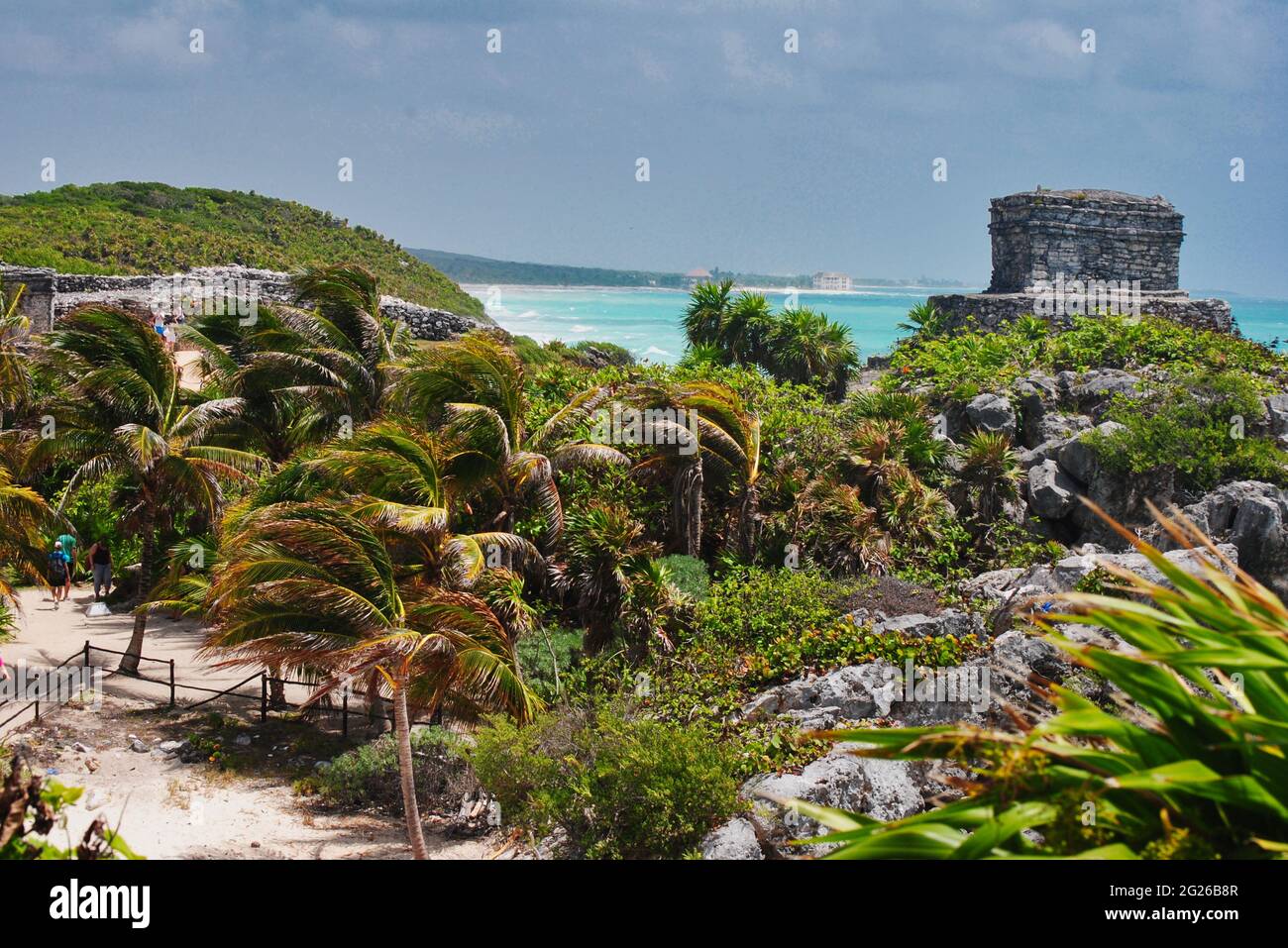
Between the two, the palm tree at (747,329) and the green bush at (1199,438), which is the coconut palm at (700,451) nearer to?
the green bush at (1199,438)

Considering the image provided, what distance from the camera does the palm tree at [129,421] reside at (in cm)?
1335

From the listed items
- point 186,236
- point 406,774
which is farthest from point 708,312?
point 186,236

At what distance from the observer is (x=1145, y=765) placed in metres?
2.43

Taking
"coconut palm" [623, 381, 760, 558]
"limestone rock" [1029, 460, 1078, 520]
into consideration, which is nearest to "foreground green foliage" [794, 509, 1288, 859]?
"coconut palm" [623, 381, 760, 558]

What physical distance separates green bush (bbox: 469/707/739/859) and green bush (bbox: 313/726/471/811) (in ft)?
4.78

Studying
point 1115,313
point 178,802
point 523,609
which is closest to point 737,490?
point 523,609

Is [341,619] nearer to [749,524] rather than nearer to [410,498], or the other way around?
[410,498]

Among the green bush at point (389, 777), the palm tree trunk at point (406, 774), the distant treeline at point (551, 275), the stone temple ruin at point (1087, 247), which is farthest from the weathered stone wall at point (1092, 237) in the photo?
the distant treeline at point (551, 275)

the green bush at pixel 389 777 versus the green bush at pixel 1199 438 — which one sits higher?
the green bush at pixel 1199 438

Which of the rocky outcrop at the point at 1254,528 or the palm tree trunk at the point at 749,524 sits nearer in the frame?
the rocky outcrop at the point at 1254,528

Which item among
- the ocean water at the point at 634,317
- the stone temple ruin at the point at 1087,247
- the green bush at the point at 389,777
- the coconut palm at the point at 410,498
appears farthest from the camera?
the ocean water at the point at 634,317

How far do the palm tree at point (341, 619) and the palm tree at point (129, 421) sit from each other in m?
4.48
